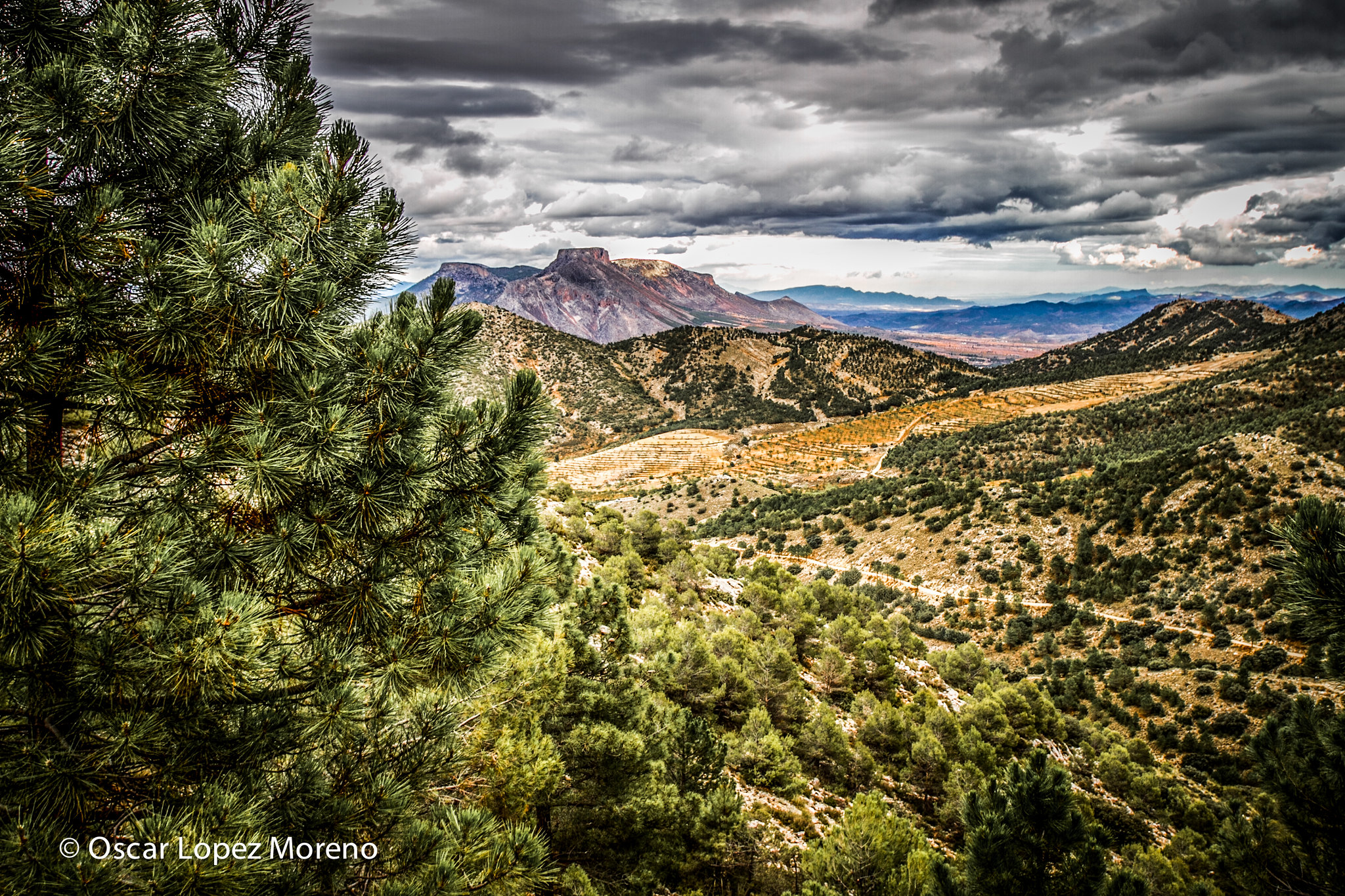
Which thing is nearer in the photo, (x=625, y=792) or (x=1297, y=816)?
(x=1297, y=816)

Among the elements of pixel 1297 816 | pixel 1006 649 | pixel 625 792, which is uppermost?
pixel 1297 816

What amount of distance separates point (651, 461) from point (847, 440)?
2890 cm

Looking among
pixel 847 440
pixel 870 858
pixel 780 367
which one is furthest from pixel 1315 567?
pixel 780 367

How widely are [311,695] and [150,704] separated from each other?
2.51 ft

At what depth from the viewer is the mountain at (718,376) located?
126250 mm

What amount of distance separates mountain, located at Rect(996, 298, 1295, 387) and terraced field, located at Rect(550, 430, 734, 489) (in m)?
66.1

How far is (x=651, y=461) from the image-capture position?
8225 cm

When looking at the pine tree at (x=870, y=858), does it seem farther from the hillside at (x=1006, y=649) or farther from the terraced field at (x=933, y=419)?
the terraced field at (x=933, y=419)

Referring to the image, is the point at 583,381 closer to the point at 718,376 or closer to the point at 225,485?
the point at 718,376

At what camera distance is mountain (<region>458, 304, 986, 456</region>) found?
414 feet

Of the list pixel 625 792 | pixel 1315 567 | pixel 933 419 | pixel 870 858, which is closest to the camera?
pixel 1315 567

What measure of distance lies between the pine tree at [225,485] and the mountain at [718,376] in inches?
4160

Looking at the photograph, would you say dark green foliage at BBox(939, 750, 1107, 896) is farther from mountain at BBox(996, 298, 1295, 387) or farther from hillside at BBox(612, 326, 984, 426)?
mountain at BBox(996, 298, 1295, 387)

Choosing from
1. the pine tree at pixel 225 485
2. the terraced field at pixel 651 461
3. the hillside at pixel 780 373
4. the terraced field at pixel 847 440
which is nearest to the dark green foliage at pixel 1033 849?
the pine tree at pixel 225 485
